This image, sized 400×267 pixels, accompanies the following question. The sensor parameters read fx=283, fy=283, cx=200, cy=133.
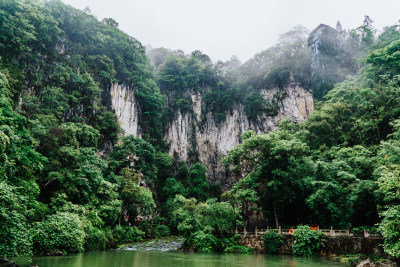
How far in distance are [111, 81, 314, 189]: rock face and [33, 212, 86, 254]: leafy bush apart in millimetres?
21348

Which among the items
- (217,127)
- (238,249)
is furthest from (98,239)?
(217,127)

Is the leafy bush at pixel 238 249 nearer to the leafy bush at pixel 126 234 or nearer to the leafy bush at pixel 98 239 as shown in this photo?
the leafy bush at pixel 98 239

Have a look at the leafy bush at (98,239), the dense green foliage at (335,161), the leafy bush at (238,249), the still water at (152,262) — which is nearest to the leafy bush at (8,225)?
the still water at (152,262)

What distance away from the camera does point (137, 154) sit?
24.8 m

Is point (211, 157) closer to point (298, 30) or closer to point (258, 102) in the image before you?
point (258, 102)

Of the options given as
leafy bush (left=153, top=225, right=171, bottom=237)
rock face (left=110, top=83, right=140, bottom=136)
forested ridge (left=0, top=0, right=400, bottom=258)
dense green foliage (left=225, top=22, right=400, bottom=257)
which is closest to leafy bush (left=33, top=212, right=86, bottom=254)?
forested ridge (left=0, top=0, right=400, bottom=258)

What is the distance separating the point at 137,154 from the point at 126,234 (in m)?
7.14

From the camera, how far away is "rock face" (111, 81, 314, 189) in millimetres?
34094

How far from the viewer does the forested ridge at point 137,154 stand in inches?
474

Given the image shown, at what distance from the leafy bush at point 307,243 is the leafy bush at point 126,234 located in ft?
37.4

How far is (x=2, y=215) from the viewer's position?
693cm

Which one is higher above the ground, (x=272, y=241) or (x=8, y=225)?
(x=8, y=225)

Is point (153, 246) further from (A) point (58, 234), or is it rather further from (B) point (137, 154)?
(B) point (137, 154)

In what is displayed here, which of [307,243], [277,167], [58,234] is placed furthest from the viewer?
[277,167]
